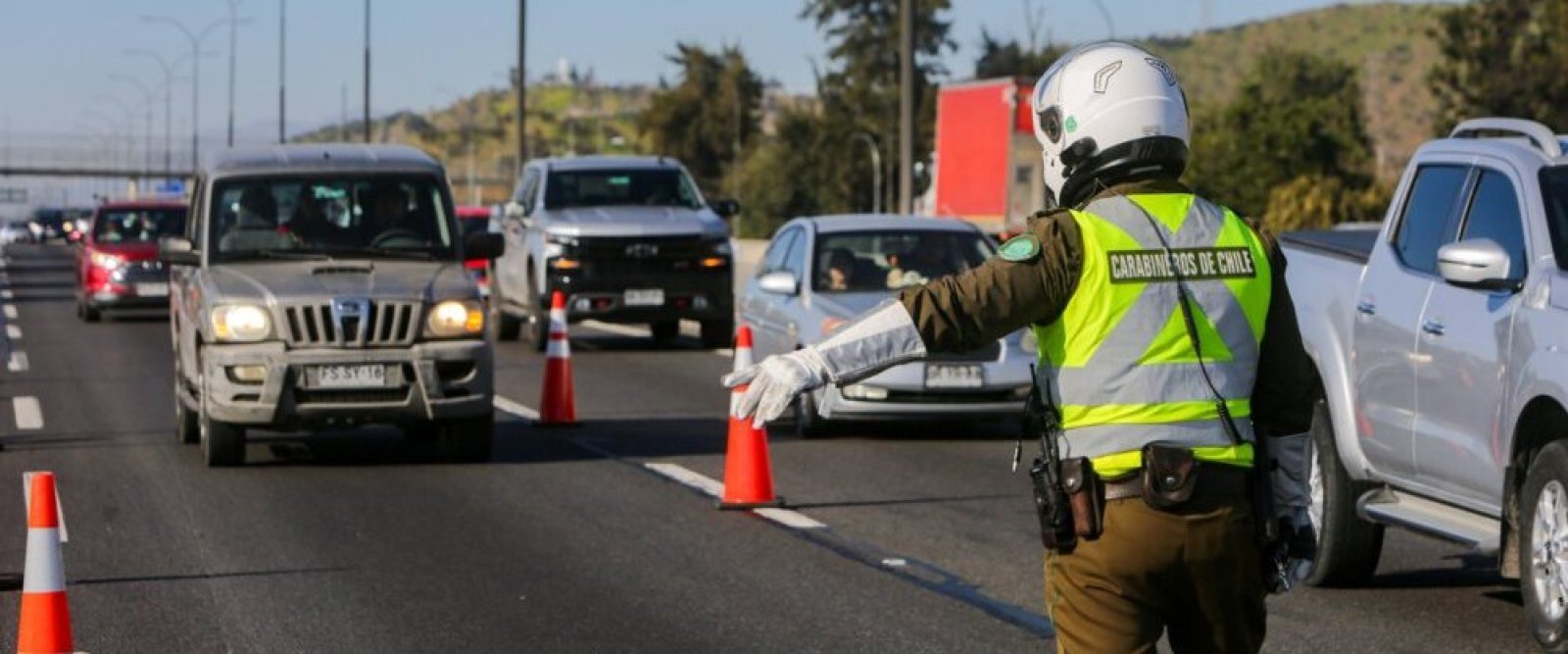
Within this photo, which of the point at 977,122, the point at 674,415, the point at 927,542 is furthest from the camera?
the point at 977,122

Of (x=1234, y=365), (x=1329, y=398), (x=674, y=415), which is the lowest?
(x=674, y=415)

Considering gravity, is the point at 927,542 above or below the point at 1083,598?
below

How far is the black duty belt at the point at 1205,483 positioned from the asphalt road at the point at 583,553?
437cm

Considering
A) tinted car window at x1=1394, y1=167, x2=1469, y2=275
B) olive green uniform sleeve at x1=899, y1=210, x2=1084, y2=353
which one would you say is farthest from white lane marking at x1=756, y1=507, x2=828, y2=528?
olive green uniform sleeve at x1=899, y1=210, x2=1084, y2=353

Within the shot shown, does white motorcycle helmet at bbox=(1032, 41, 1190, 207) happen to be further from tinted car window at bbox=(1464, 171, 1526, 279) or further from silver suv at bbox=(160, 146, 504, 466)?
silver suv at bbox=(160, 146, 504, 466)

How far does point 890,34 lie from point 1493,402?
123734mm

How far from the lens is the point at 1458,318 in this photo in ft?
31.3

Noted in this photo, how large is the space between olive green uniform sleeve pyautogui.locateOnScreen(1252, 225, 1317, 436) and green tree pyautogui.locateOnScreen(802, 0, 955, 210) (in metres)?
121

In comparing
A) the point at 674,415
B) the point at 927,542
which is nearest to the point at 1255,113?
the point at 674,415

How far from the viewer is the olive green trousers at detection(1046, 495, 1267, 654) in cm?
464

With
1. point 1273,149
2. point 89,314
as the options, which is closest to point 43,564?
point 89,314

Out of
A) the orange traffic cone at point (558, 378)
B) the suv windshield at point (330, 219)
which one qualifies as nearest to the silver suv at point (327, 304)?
the suv windshield at point (330, 219)

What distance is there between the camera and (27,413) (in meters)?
A: 19.6

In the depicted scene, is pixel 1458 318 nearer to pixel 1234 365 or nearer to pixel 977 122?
pixel 1234 365
